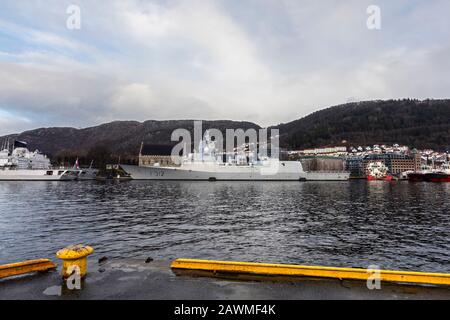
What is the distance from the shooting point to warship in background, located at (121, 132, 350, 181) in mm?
83250

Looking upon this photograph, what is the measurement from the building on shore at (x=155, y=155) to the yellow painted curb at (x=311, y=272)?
12918 cm

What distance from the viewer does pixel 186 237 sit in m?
14.4

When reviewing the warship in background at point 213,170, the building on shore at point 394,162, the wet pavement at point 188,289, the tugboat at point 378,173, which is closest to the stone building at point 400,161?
the building on shore at point 394,162

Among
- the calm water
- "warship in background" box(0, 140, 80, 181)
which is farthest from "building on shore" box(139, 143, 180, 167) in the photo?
the calm water

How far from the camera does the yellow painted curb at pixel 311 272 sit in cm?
608

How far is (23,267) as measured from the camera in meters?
6.71

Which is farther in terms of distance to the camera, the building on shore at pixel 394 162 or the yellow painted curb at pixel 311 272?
the building on shore at pixel 394 162

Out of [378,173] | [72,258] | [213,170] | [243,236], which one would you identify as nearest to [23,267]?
[72,258]

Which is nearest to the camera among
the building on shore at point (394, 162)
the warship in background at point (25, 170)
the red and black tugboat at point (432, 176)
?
the warship in background at point (25, 170)

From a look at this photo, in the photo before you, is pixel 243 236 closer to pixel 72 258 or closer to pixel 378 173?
pixel 72 258

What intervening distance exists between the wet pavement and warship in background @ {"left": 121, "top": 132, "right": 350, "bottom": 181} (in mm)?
75630

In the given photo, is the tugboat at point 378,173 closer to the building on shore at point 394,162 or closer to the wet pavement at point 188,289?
the building on shore at point 394,162

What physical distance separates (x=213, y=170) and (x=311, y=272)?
77.9m

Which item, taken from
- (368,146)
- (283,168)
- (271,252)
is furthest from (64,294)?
(368,146)
